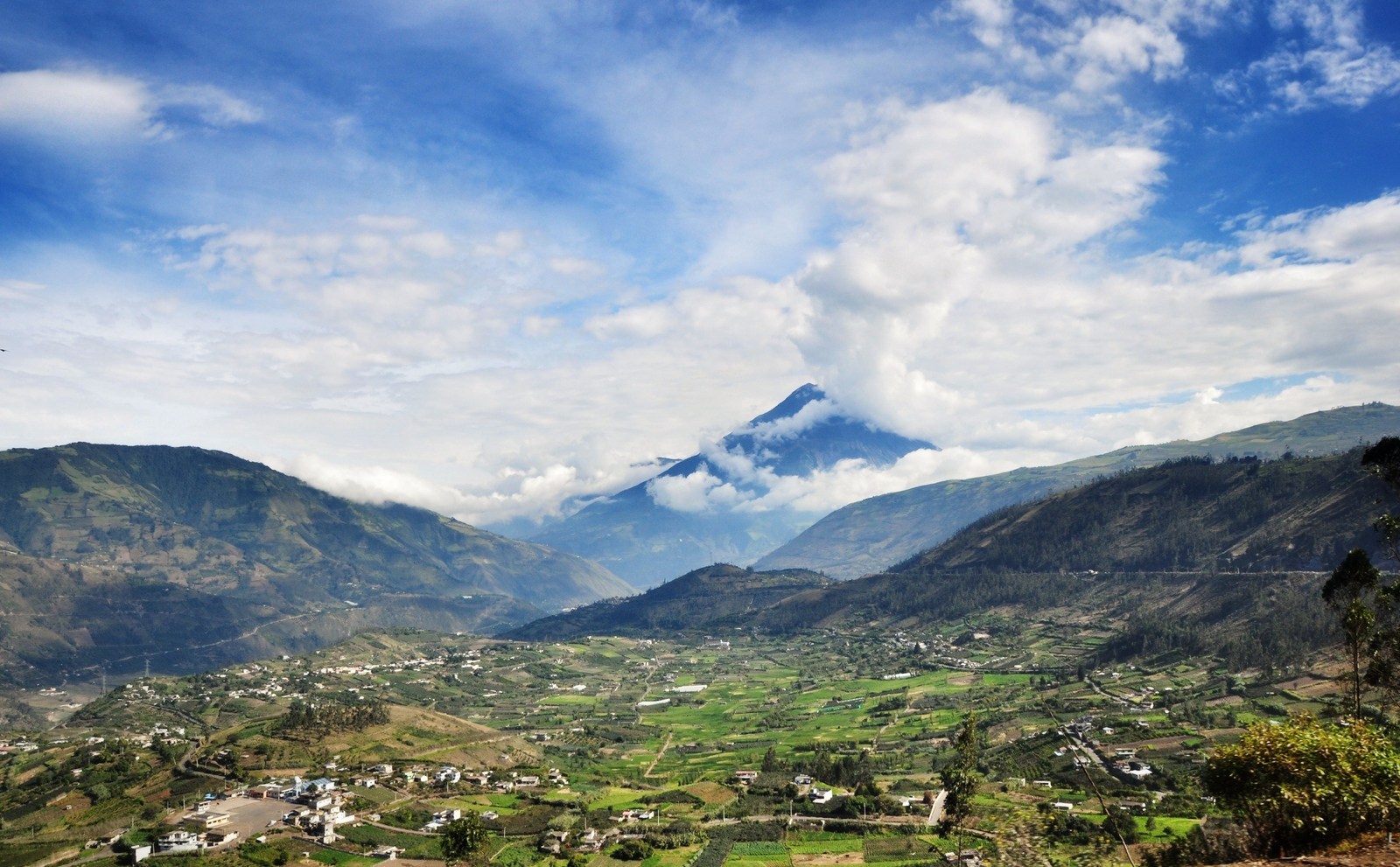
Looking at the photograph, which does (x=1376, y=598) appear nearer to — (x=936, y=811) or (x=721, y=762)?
(x=936, y=811)

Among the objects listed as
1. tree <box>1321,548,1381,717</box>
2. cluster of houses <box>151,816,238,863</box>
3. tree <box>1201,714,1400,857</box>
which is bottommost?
cluster of houses <box>151,816,238,863</box>

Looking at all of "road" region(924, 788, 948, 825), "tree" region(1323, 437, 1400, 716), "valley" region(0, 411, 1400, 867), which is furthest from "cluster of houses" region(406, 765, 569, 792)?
"tree" region(1323, 437, 1400, 716)

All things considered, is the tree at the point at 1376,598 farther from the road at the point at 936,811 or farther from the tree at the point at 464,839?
the tree at the point at 464,839

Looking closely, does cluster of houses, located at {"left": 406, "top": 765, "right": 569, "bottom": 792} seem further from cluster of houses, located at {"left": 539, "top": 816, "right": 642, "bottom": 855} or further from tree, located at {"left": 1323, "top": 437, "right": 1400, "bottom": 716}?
tree, located at {"left": 1323, "top": 437, "right": 1400, "bottom": 716}

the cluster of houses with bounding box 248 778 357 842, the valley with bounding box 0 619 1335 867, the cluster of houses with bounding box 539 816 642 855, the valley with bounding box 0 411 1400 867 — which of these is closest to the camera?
the valley with bounding box 0 411 1400 867

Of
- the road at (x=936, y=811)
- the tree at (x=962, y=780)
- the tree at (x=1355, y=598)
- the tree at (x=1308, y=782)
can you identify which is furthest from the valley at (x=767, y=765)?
the road at (x=936, y=811)

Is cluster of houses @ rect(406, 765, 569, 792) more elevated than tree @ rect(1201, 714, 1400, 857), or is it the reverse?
tree @ rect(1201, 714, 1400, 857)

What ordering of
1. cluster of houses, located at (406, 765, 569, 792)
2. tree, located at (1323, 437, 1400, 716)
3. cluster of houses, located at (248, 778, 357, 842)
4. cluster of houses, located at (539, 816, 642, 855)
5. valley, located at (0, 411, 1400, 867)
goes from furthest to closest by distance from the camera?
cluster of houses, located at (406, 765, 569, 792), cluster of houses, located at (248, 778, 357, 842), cluster of houses, located at (539, 816, 642, 855), valley, located at (0, 411, 1400, 867), tree, located at (1323, 437, 1400, 716)

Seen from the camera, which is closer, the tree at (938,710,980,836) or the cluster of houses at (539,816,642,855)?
the tree at (938,710,980,836)
